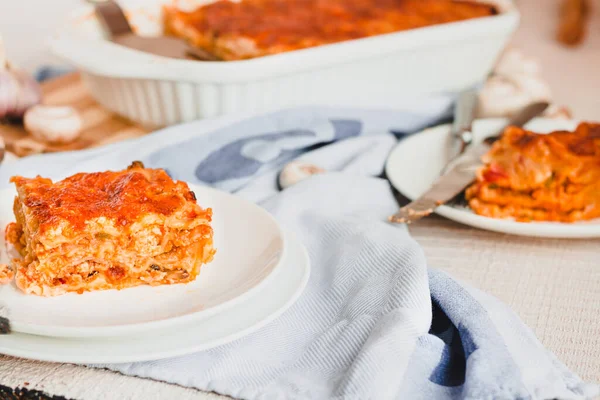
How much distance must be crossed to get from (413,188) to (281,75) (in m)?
0.40

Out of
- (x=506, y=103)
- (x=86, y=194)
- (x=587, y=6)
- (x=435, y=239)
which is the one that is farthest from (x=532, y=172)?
(x=587, y=6)

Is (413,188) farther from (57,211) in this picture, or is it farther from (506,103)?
(57,211)

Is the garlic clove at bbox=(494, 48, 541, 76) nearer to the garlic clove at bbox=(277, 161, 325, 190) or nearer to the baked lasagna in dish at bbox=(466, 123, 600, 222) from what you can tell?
the baked lasagna in dish at bbox=(466, 123, 600, 222)

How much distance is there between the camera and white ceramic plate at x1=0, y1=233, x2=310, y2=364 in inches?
36.0

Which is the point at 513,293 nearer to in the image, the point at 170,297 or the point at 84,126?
the point at 170,297

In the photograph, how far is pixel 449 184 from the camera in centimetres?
144

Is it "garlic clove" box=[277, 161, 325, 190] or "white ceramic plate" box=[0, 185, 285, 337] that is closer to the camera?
"white ceramic plate" box=[0, 185, 285, 337]

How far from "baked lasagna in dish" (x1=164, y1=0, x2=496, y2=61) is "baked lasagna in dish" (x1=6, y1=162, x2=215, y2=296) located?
29.9 inches

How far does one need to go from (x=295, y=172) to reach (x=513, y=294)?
1.82 ft

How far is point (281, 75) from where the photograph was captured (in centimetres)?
163

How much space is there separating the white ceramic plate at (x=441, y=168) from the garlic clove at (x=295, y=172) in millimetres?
167

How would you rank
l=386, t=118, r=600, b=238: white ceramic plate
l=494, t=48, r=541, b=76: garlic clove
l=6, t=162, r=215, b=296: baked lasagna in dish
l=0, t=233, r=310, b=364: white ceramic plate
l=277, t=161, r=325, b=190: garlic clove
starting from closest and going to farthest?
l=0, t=233, r=310, b=364: white ceramic plate
l=6, t=162, r=215, b=296: baked lasagna in dish
l=386, t=118, r=600, b=238: white ceramic plate
l=277, t=161, r=325, b=190: garlic clove
l=494, t=48, r=541, b=76: garlic clove

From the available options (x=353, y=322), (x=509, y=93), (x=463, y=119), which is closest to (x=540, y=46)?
(x=509, y=93)

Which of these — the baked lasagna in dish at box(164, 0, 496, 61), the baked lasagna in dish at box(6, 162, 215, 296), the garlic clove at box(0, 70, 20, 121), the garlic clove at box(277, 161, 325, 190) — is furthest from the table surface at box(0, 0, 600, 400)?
the garlic clove at box(0, 70, 20, 121)
